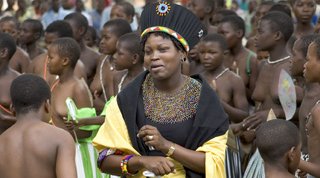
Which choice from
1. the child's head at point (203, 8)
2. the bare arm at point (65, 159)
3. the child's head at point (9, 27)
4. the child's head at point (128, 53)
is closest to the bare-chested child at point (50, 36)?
the child's head at point (9, 27)

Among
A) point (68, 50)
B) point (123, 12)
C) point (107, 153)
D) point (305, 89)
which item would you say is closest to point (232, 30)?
point (123, 12)

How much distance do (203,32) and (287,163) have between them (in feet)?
3.21

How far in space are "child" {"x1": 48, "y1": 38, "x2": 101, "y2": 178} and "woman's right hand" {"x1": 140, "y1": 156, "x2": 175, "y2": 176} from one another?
2.92m

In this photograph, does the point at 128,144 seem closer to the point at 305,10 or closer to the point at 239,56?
the point at 239,56

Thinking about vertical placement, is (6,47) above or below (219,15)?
above

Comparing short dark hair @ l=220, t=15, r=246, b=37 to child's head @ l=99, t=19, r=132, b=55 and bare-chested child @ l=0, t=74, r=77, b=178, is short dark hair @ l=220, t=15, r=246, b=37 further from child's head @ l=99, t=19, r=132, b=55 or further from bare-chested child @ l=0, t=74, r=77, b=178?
bare-chested child @ l=0, t=74, r=77, b=178

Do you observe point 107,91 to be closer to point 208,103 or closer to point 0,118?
point 0,118

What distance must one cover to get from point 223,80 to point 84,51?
2924mm

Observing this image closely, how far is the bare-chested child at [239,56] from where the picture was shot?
10.2 m

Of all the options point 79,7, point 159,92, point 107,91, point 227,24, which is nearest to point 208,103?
point 159,92

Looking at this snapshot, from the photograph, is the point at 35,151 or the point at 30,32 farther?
the point at 30,32

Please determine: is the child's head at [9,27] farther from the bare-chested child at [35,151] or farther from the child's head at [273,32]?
the bare-chested child at [35,151]

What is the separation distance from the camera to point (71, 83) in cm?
854

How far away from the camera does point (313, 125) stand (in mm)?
6047
